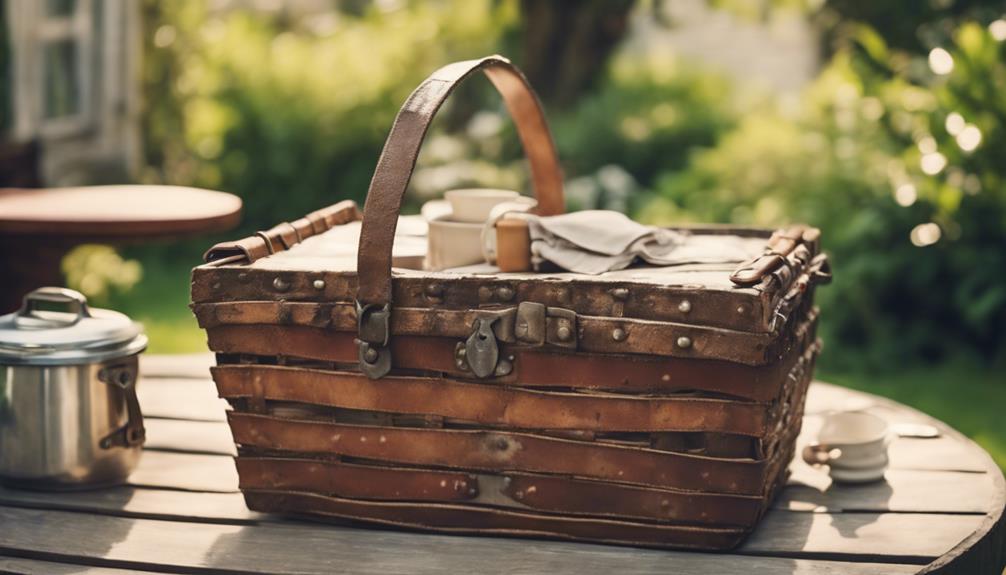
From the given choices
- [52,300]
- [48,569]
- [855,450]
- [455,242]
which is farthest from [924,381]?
[48,569]

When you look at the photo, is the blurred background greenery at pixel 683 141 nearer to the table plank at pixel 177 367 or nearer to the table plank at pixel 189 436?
the table plank at pixel 177 367

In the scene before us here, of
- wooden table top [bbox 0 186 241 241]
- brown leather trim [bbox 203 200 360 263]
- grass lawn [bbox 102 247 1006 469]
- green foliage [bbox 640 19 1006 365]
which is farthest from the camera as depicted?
green foliage [bbox 640 19 1006 365]

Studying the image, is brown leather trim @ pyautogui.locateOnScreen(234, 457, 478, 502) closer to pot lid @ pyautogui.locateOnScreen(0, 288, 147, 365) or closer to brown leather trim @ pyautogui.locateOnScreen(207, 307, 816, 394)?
brown leather trim @ pyautogui.locateOnScreen(207, 307, 816, 394)

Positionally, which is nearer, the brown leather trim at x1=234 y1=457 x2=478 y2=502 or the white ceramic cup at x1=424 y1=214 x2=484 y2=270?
the brown leather trim at x1=234 y1=457 x2=478 y2=502

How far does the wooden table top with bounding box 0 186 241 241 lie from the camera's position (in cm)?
353

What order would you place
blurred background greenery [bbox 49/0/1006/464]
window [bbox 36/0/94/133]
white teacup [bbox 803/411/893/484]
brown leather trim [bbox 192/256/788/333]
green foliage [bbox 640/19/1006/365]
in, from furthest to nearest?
window [bbox 36/0/94/133], blurred background greenery [bbox 49/0/1006/464], green foliage [bbox 640/19/1006/365], white teacup [bbox 803/411/893/484], brown leather trim [bbox 192/256/788/333]

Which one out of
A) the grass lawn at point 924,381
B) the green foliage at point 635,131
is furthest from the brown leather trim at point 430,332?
the green foliage at point 635,131

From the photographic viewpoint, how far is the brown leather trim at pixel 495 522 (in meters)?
2.07

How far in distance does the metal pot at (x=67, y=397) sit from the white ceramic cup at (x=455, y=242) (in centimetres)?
60

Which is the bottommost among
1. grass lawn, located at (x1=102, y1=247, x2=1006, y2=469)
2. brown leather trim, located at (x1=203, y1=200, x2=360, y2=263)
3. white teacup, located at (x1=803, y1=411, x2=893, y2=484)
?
grass lawn, located at (x1=102, y1=247, x2=1006, y2=469)

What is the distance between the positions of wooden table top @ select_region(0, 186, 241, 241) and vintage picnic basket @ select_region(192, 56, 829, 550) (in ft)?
4.54

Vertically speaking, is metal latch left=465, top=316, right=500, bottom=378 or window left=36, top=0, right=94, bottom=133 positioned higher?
window left=36, top=0, right=94, bottom=133

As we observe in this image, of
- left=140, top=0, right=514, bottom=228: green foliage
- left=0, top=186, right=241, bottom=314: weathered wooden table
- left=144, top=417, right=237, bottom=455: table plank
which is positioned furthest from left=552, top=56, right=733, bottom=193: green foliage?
left=144, top=417, right=237, bottom=455: table plank

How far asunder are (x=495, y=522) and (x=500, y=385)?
26cm
